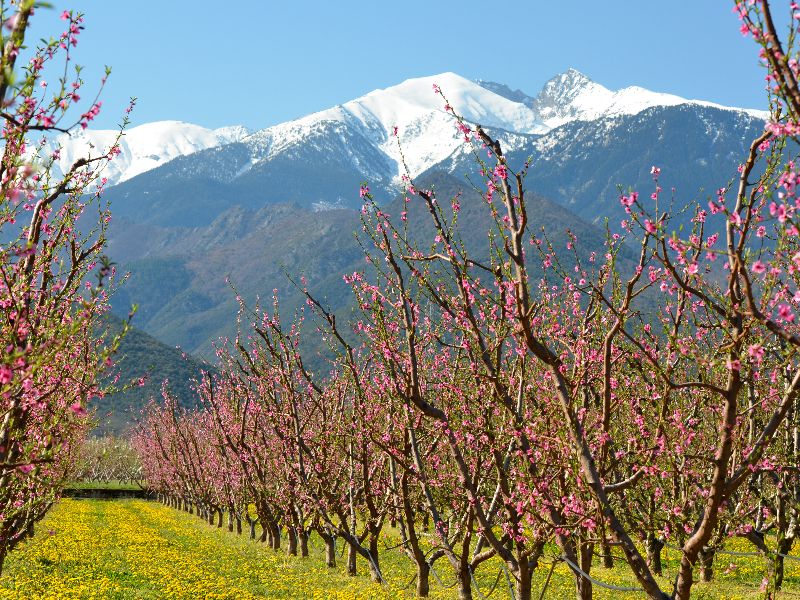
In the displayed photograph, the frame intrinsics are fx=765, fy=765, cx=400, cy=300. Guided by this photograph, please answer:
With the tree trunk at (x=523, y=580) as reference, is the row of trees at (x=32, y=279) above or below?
above

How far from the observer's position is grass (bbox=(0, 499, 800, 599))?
59.5 feet

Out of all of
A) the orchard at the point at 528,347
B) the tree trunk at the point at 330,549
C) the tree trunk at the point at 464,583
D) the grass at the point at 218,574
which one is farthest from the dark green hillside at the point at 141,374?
the orchard at the point at 528,347

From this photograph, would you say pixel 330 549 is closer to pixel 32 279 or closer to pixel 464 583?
pixel 464 583

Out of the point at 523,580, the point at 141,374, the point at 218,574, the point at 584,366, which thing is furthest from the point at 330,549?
the point at 141,374

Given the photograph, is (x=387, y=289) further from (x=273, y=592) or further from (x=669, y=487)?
(x=273, y=592)

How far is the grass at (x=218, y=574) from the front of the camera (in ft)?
59.5

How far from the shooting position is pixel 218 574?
22625mm

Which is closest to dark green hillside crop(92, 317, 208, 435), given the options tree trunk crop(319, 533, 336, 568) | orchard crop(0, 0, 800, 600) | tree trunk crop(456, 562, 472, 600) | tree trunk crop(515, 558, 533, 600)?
tree trunk crop(319, 533, 336, 568)

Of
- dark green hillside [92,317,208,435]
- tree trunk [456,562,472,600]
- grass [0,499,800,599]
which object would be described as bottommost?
grass [0,499,800,599]

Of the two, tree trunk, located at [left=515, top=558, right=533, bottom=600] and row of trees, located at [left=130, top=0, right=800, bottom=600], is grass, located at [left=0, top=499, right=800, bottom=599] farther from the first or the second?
tree trunk, located at [left=515, top=558, right=533, bottom=600]

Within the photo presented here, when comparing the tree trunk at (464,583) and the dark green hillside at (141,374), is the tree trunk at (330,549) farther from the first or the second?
the dark green hillside at (141,374)

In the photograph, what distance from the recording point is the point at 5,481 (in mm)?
11266

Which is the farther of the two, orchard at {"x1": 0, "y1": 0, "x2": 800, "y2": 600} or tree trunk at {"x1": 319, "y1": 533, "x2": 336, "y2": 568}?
tree trunk at {"x1": 319, "y1": 533, "x2": 336, "y2": 568}

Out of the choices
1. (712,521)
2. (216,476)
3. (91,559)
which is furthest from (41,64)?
(216,476)
